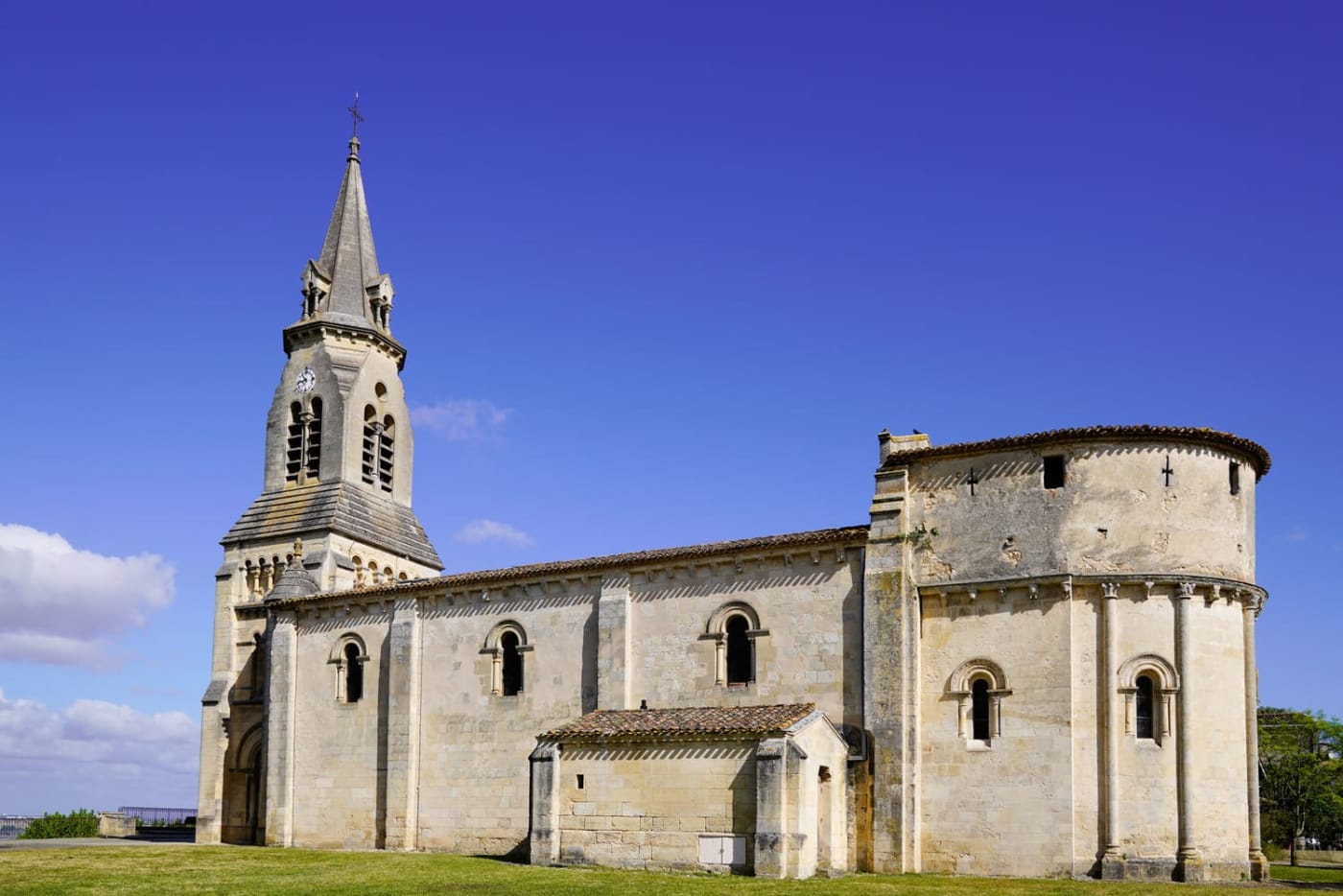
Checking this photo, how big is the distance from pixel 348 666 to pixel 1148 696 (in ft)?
71.8

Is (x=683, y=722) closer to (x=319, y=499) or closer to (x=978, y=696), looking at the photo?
(x=978, y=696)

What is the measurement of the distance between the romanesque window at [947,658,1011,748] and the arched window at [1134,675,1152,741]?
2.56 metres

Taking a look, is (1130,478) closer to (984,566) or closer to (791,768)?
(984,566)

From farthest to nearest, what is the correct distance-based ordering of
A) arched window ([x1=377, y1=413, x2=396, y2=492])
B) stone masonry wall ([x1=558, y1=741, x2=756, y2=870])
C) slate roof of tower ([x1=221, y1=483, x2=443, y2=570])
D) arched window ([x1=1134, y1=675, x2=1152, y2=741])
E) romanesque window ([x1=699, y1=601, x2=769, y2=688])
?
arched window ([x1=377, y1=413, x2=396, y2=492]) < slate roof of tower ([x1=221, y1=483, x2=443, y2=570]) < romanesque window ([x1=699, y1=601, x2=769, y2=688]) < arched window ([x1=1134, y1=675, x2=1152, y2=741]) < stone masonry wall ([x1=558, y1=741, x2=756, y2=870])

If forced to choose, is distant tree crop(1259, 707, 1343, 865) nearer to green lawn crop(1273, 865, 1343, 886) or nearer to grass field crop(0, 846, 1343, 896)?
green lawn crop(1273, 865, 1343, 886)

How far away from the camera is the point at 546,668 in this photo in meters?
33.5

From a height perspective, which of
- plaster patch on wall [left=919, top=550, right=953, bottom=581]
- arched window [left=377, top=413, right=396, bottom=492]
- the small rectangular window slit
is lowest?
plaster patch on wall [left=919, top=550, right=953, bottom=581]

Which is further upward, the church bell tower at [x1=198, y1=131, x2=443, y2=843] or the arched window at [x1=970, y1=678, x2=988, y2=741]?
the church bell tower at [x1=198, y1=131, x2=443, y2=843]

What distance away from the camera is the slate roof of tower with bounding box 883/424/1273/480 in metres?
27.7

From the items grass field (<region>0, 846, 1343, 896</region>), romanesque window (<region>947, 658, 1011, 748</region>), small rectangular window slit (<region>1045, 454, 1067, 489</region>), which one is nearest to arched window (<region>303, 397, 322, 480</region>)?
grass field (<region>0, 846, 1343, 896</region>)

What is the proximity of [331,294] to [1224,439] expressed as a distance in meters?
30.4

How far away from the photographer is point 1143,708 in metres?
27.1

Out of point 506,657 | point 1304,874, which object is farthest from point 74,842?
point 1304,874

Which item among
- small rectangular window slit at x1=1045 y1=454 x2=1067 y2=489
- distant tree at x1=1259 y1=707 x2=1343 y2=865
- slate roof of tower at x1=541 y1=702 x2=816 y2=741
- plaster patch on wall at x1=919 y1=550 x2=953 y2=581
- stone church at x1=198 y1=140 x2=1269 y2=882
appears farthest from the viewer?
distant tree at x1=1259 y1=707 x2=1343 y2=865
